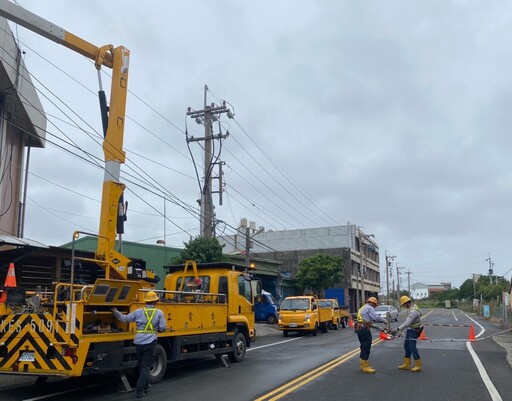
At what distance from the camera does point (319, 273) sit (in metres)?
43.2

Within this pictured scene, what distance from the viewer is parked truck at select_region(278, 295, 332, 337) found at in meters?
25.4

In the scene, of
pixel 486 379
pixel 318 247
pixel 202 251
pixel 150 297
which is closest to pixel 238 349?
pixel 150 297

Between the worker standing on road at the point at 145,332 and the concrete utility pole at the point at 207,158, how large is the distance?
15930mm

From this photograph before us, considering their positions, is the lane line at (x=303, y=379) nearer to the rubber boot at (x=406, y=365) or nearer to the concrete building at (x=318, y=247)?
the rubber boot at (x=406, y=365)

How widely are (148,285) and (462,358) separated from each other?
919 cm

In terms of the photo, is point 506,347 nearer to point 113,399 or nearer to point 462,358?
point 462,358

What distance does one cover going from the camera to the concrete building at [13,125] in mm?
16266

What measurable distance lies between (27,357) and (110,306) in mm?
1619

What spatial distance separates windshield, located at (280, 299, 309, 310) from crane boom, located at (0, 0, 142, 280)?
53.6 feet

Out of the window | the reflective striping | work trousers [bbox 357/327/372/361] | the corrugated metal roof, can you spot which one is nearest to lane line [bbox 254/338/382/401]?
work trousers [bbox 357/327/372/361]

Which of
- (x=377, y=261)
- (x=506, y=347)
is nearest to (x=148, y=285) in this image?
(x=506, y=347)

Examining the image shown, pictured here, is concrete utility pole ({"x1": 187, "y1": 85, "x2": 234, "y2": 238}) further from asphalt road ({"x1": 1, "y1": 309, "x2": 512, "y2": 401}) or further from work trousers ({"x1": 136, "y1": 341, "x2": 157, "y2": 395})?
work trousers ({"x1": 136, "y1": 341, "x2": 157, "y2": 395})

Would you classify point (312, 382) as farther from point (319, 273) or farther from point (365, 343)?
point (319, 273)

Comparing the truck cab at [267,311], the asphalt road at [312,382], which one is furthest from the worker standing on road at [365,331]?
the truck cab at [267,311]
